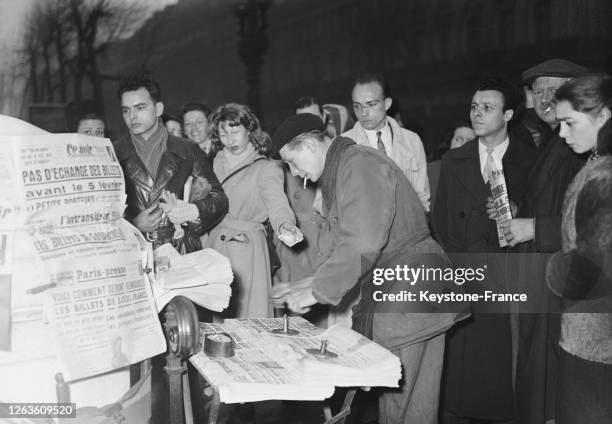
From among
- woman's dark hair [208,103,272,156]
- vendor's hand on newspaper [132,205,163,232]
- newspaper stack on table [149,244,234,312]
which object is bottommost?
newspaper stack on table [149,244,234,312]

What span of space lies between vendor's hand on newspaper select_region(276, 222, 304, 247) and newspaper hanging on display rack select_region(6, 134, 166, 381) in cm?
124

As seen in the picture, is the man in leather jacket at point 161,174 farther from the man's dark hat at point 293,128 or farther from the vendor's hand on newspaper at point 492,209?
the vendor's hand on newspaper at point 492,209

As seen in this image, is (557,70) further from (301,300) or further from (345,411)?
(345,411)

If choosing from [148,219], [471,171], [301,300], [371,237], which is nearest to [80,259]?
[301,300]

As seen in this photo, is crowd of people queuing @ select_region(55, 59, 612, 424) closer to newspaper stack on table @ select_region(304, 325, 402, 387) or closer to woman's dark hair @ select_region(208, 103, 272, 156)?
woman's dark hair @ select_region(208, 103, 272, 156)

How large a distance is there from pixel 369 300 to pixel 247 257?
1314 mm

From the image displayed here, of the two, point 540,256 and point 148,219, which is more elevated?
point 148,219

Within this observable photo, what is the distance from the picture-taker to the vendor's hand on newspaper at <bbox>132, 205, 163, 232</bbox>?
2947 millimetres

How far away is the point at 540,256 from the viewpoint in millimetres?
3102

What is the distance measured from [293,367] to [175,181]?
156cm

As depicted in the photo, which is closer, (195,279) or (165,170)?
(195,279)

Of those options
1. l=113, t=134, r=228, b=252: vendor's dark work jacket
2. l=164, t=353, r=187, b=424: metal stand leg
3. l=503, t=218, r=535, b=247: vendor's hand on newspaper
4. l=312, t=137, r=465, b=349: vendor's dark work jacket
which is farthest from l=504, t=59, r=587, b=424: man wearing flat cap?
l=164, t=353, r=187, b=424: metal stand leg

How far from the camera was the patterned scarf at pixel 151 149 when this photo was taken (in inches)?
126

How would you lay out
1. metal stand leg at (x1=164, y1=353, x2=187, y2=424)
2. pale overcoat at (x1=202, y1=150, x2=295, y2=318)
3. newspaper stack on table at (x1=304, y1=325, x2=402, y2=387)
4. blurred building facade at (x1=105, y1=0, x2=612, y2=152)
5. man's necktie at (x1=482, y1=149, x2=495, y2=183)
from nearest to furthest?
newspaper stack on table at (x1=304, y1=325, x2=402, y2=387)
metal stand leg at (x1=164, y1=353, x2=187, y2=424)
man's necktie at (x1=482, y1=149, x2=495, y2=183)
pale overcoat at (x1=202, y1=150, x2=295, y2=318)
blurred building facade at (x1=105, y1=0, x2=612, y2=152)
